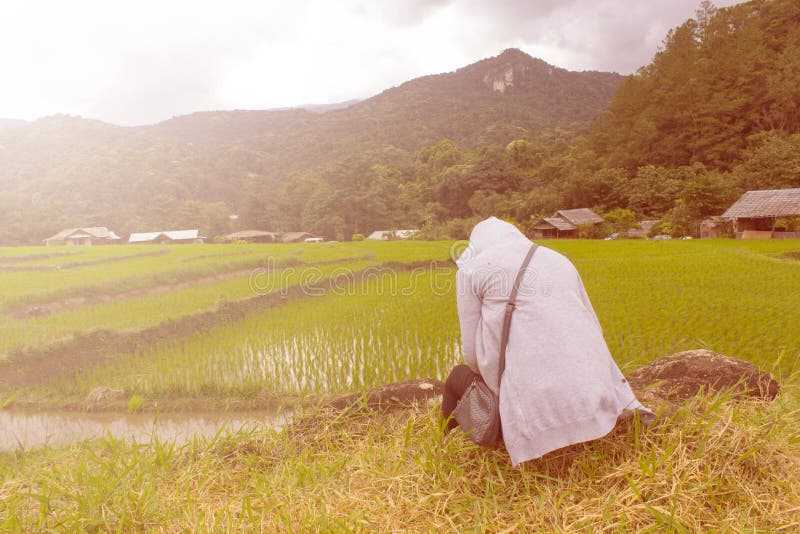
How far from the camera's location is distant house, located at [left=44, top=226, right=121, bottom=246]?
7.77 metres

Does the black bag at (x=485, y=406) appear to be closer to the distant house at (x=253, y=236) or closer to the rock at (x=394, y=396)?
the rock at (x=394, y=396)

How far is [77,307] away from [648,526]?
6.64 m

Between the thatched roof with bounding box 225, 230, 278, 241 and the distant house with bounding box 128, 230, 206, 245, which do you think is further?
the thatched roof with bounding box 225, 230, 278, 241

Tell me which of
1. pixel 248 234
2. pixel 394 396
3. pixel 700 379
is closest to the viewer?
pixel 700 379

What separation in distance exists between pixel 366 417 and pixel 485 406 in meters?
0.98

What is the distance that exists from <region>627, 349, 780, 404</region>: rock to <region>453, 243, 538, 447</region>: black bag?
38.7 inches

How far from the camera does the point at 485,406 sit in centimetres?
135

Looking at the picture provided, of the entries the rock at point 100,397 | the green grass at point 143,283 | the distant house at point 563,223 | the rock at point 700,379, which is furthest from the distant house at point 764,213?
the rock at point 100,397

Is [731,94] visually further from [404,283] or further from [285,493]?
[285,493]

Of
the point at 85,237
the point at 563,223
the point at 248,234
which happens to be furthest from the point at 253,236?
the point at 563,223

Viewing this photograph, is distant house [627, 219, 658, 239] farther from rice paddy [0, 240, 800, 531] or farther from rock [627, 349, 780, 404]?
rock [627, 349, 780, 404]

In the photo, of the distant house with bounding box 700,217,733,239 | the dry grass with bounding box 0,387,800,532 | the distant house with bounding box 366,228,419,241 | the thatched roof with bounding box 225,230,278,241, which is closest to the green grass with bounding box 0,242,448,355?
the thatched roof with bounding box 225,230,278,241

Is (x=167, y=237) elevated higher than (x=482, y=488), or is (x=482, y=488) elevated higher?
(x=167, y=237)

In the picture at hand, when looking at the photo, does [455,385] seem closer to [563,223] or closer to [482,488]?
[482,488]
